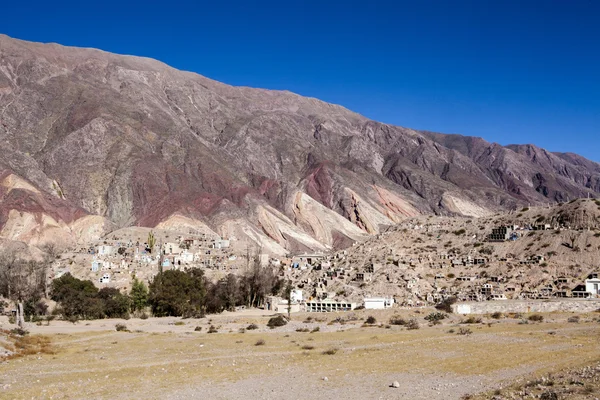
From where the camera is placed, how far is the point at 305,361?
3162cm

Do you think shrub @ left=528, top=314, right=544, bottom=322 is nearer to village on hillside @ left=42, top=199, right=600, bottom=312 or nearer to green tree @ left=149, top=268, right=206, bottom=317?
village on hillside @ left=42, top=199, right=600, bottom=312

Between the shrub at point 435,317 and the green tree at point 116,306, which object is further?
the green tree at point 116,306

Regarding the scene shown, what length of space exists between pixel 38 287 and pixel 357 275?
37.2 m

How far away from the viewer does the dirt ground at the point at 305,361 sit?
79.0 feet

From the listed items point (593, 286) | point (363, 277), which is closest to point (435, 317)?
point (593, 286)

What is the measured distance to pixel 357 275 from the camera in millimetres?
77000

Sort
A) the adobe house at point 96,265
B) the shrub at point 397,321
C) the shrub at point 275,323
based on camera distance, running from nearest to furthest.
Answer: the shrub at point 397,321 < the shrub at point 275,323 < the adobe house at point 96,265

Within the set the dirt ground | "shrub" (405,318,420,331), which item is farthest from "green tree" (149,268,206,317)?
"shrub" (405,318,420,331)

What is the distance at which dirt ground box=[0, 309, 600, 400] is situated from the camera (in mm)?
24094

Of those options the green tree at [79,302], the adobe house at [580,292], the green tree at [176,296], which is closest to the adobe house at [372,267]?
the green tree at [176,296]

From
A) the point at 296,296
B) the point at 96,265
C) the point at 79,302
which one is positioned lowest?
the point at 79,302

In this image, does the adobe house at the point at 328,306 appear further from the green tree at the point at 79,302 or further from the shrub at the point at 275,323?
the green tree at the point at 79,302

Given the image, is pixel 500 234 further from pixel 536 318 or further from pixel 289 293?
pixel 536 318

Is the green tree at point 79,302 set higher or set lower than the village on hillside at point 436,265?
lower
